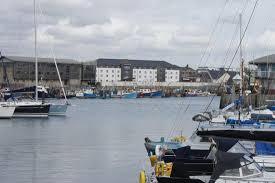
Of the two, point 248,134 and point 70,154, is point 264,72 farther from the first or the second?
point 248,134

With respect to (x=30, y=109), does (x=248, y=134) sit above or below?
above

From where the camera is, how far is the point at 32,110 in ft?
273

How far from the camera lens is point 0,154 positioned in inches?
1718

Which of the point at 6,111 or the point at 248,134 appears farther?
the point at 6,111

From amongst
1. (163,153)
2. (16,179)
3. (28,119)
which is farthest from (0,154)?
(28,119)

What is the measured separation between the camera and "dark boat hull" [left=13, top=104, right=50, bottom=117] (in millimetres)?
82438

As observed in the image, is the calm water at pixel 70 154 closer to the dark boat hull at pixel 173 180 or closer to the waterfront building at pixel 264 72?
the dark boat hull at pixel 173 180

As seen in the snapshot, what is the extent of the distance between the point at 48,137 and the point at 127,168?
2397 centimetres

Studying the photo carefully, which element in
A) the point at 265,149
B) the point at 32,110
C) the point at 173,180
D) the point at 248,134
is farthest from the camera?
the point at 32,110

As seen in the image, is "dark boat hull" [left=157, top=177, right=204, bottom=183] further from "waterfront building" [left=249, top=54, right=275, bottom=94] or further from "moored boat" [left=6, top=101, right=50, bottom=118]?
"waterfront building" [left=249, top=54, right=275, bottom=94]

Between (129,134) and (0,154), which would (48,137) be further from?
(0,154)

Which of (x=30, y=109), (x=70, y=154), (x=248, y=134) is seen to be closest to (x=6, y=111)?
(x=30, y=109)

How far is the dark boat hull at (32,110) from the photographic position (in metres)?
82.4

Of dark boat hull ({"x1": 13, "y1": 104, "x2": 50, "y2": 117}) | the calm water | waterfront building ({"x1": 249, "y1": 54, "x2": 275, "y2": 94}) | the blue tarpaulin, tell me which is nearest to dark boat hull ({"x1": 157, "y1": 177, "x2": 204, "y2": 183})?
the blue tarpaulin
